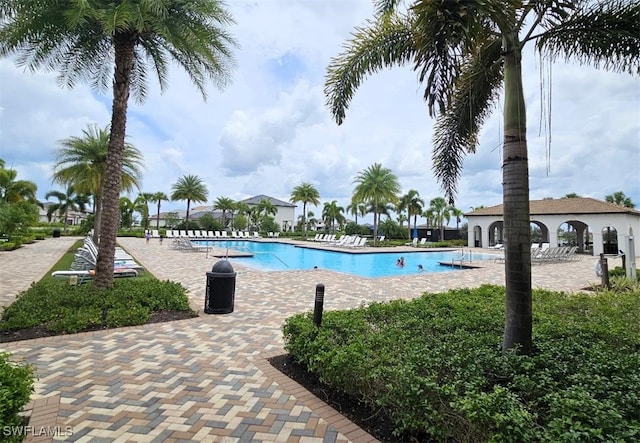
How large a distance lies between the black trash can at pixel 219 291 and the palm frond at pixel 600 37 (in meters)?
6.44

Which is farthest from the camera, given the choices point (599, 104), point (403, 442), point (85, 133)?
point (85, 133)

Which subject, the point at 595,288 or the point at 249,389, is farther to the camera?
the point at 595,288

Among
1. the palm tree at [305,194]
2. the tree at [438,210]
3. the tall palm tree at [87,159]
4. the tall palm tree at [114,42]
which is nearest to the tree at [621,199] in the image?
the tree at [438,210]

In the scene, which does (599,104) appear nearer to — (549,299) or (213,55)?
(549,299)

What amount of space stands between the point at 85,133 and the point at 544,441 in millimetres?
23274

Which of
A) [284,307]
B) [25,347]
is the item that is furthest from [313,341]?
[25,347]

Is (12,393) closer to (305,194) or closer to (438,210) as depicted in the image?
(305,194)

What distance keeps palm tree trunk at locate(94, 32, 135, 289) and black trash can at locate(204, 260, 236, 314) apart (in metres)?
2.18

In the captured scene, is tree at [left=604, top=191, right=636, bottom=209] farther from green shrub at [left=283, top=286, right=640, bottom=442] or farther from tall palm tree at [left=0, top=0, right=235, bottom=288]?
tall palm tree at [left=0, top=0, right=235, bottom=288]

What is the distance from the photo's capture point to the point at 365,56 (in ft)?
16.5

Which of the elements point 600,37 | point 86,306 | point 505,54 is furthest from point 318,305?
point 600,37

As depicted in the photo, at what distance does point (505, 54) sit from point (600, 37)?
1543mm

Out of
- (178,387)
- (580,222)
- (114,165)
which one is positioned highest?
(580,222)

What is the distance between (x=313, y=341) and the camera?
414cm
